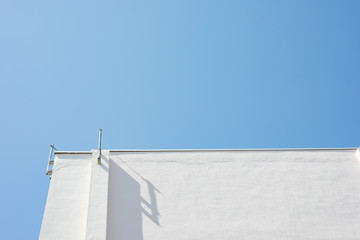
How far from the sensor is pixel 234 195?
17.1 metres

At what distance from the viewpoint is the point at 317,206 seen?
55.6ft

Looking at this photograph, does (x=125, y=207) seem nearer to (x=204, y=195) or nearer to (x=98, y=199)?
(x=98, y=199)

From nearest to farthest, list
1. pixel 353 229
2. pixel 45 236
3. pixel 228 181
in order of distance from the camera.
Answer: pixel 45 236, pixel 353 229, pixel 228 181

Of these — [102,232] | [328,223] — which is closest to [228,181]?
[328,223]

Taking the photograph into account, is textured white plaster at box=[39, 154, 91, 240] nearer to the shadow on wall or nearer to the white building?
the white building

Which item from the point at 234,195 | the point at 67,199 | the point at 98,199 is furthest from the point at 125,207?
the point at 234,195

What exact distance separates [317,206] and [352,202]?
139 cm

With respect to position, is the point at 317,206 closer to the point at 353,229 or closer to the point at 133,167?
the point at 353,229

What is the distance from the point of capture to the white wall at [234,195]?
635 inches

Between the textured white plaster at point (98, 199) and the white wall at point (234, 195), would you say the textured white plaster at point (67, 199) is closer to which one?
the textured white plaster at point (98, 199)

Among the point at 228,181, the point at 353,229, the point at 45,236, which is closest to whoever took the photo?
the point at 45,236

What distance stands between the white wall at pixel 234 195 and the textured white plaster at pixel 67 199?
3.10 feet

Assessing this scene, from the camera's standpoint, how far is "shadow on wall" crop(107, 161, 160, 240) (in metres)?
15.9

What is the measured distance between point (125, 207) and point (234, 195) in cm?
399
